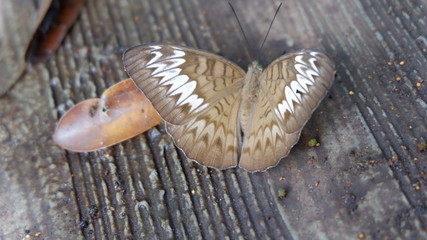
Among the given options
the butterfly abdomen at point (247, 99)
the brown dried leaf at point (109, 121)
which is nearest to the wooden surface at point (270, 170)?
the brown dried leaf at point (109, 121)

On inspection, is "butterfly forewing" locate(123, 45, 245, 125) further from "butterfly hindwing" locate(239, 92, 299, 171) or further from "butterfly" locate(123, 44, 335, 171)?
"butterfly hindwing" locate(239, 92, 299, 171)

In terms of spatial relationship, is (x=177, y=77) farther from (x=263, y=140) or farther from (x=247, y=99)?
(x=263, y=140)

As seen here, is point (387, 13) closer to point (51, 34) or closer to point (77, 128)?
point (77, 128)

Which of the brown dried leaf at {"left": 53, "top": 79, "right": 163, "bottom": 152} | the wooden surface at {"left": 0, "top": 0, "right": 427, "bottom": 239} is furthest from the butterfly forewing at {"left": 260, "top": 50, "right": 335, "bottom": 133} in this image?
the brown dried leaf at {"left": 53, "top": 79, "right": 163, "bottom": 152}

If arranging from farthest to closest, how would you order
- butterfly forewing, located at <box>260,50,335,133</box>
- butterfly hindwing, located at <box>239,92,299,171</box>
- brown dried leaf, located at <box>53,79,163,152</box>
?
brown dried leaf, located at <box>53,79,163,152</box> → butterfly hindwing, located at <box>239,92,299,171</box> → butterfly forewing, located at <box>260,50,335,133</box>

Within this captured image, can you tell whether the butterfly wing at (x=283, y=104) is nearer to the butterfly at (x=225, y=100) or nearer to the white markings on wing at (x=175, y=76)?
the butterfly at (x=225, y=100)

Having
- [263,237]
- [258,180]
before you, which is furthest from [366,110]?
[263,237]

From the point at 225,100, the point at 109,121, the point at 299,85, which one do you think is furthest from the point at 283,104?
the point at 109,121
